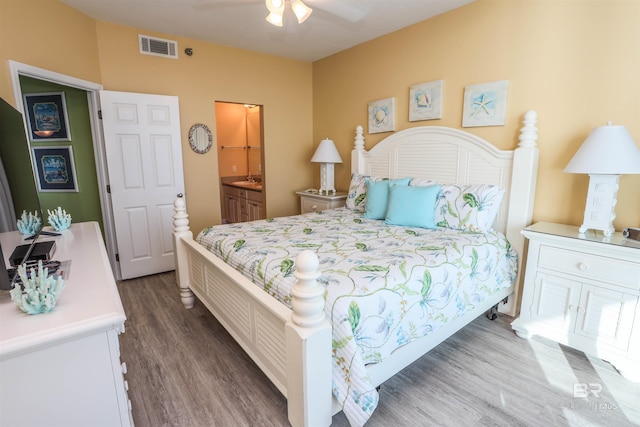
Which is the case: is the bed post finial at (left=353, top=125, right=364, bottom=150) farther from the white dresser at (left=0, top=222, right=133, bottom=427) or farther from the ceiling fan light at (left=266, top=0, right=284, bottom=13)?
the white dresser at (left=0, top=222, right=133, bottom=427)

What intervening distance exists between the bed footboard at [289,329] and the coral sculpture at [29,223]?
939 mm

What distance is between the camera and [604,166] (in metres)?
1.95

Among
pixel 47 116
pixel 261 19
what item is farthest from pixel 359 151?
pixel 47 116

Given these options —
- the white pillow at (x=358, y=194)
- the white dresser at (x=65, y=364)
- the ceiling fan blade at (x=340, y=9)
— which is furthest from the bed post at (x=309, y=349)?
the white pillow at (x=358, y=194)

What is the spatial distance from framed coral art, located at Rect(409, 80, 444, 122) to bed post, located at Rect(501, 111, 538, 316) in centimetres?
82

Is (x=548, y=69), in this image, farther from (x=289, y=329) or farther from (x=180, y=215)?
(x=180, y=215)

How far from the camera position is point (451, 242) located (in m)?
2.21

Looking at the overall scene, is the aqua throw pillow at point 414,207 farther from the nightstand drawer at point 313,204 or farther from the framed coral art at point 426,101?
the nightstand drawer at point 313,204

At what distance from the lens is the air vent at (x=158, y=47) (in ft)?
11.1

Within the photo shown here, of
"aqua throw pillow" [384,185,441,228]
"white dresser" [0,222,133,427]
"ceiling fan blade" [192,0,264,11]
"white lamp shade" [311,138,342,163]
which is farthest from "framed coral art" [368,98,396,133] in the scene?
"white dresser" [0,222,133,427]

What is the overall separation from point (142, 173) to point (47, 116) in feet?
4.35

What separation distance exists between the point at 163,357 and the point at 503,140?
10.2ft

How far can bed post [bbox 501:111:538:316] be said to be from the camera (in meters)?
2.47

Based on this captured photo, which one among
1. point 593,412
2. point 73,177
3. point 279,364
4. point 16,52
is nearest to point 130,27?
point 16,52
